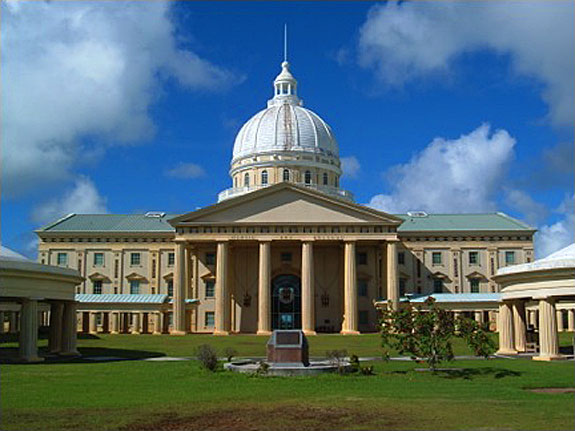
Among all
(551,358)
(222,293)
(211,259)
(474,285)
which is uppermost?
(211,259)

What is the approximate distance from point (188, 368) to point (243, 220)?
4361 cm

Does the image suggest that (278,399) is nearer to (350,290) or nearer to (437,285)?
(350,290)

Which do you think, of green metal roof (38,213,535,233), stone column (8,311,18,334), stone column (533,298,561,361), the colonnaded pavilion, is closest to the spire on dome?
the colonnaded pavilion

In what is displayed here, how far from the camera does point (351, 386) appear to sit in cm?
2941

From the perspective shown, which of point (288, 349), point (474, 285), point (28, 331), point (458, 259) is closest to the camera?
point (288, 349)

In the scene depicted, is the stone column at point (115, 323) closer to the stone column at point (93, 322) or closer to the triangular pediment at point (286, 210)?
the stone column at point (93, 322)

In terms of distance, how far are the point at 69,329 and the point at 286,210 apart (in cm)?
3756

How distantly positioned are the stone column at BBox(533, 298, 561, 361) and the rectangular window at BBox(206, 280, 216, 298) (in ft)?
165

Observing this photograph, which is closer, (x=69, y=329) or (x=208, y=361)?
(x=208, y=361)

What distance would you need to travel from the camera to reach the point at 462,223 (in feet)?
322

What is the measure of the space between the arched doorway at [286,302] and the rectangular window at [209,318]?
286 inches

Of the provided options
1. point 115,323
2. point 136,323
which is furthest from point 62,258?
point 136,323

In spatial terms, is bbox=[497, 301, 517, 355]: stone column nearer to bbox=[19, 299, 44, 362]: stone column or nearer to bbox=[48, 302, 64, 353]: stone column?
bbox=[48, 302, 64, 353]: stone column

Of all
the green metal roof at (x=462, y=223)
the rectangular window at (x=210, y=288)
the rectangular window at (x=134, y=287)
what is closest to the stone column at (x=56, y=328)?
the rectangular window at (x=210, y=288)
